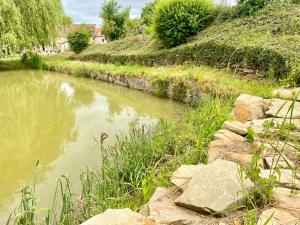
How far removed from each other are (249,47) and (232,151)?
16.0 feet

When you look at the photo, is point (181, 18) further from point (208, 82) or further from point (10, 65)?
point (10, 65)

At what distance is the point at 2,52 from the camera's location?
1388cm

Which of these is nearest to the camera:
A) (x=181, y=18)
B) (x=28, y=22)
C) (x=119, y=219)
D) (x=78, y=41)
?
(x=119, y=219)

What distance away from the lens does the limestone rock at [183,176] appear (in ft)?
6.76

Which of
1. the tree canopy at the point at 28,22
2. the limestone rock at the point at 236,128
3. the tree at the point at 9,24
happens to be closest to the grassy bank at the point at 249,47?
the limestone rock at the point at 236,128

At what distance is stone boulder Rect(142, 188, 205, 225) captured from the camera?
5.30 ft

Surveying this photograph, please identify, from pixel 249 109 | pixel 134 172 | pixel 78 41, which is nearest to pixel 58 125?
pixel 134 172

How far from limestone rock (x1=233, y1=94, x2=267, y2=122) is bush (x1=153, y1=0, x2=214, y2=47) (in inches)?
276

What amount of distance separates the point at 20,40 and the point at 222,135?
12930 millimetres

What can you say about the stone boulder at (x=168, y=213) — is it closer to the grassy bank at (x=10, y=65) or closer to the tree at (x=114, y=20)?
the grassy bank at (x=10, y=65)

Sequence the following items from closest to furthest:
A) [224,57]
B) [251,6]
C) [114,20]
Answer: [224,57], [251,6], [114,20]

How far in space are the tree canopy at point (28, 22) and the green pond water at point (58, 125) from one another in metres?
3.67

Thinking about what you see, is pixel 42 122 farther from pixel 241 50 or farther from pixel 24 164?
pixel 241 50

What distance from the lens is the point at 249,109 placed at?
3.58 meters
